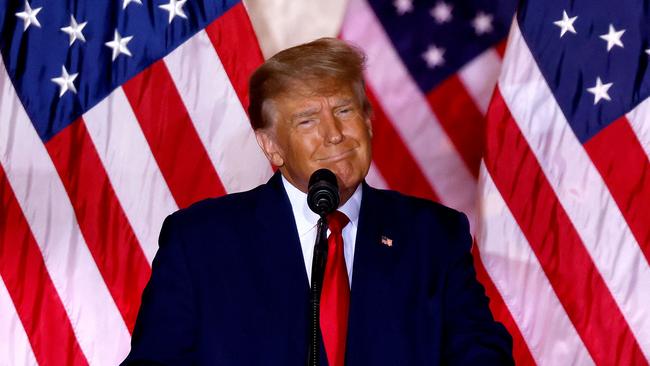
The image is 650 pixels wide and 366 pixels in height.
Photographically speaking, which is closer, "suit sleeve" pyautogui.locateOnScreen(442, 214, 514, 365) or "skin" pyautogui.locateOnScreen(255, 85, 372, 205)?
"suit sleeve" pyautogui.locateOnScreen(442, 214, 514, 365)

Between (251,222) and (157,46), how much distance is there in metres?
1.25

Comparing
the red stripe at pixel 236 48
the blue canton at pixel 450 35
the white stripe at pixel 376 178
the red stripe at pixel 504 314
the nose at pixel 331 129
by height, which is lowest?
the red stripe at pixel 504 314

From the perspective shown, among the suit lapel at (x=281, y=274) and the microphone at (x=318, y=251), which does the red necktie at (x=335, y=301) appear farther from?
the microphone at (x=318, y=251)

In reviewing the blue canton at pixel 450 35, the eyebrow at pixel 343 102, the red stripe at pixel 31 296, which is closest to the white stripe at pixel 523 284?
the blue canton at pixel 450 35

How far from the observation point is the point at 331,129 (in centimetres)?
213

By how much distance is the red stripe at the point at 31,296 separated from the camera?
3.24 metres

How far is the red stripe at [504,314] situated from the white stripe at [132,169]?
98 centimetres

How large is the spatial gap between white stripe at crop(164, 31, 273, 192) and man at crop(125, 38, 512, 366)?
98 cm

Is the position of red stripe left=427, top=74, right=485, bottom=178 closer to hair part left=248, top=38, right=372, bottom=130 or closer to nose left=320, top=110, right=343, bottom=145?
hair part left=248, top=38, right=372, bottom=130

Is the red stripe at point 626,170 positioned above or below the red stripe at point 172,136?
below

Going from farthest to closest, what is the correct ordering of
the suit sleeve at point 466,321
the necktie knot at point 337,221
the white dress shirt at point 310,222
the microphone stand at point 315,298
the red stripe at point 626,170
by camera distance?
the red stripe at point 626,170, the white dress shirt at point 310,222, the necktie knot at point 337,221, the suit sleeve at point 466,321, the microphone stand at point 315,298

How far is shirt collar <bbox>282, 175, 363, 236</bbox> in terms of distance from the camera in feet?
7.32

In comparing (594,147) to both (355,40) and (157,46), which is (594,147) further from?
(157,46)

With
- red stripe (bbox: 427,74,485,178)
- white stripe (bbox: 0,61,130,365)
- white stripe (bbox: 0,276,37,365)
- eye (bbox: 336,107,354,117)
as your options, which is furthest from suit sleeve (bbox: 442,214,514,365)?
white stripe (bbox: 0,276,37,365)
